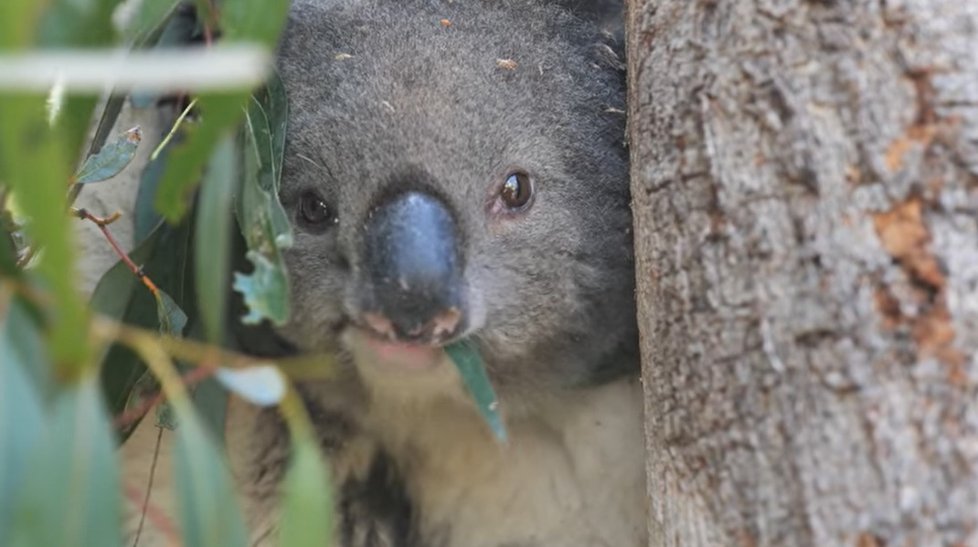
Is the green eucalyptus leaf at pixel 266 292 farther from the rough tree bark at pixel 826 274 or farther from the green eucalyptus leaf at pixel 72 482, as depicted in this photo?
the rough tree bark at pixel 826 274

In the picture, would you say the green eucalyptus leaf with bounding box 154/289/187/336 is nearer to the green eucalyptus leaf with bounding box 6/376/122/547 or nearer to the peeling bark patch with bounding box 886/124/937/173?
the green eucalyptus leaf with bounding box 6/376/122/547

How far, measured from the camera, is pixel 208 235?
0.93 m

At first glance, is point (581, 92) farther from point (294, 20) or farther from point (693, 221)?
point (693, 221)

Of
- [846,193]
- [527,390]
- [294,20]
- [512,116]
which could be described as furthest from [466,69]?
[846,193]

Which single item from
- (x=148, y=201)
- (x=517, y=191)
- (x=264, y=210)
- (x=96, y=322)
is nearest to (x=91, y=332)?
(x=96, y=322)

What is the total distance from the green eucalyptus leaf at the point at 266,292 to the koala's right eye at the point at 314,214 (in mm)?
473

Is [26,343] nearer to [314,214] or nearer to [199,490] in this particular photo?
[199,490]

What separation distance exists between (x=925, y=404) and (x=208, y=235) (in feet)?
1.90

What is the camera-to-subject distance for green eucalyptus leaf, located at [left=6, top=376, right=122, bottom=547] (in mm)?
840

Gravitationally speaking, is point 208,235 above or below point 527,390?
above

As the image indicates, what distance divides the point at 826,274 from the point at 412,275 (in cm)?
50

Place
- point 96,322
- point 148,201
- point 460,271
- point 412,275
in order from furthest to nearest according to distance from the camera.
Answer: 1. point 148,201
2. point 460,271
3. point 412,275
4. point 96,322

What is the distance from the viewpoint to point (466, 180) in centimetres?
159

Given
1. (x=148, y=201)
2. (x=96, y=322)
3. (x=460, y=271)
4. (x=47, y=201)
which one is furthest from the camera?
(x=148, y=201)
